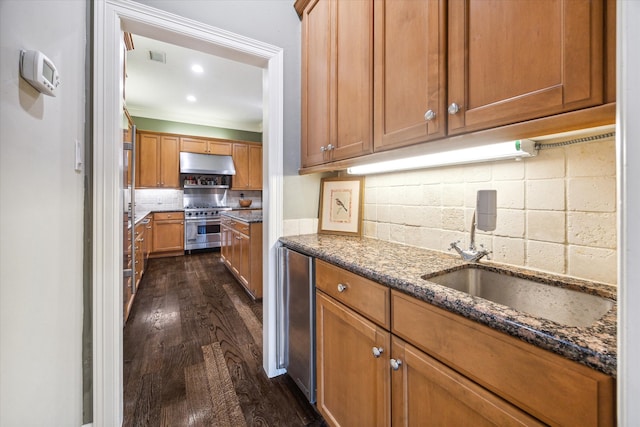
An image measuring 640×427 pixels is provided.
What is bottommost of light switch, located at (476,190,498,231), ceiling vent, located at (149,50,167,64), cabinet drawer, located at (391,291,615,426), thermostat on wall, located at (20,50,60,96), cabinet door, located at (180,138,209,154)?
cabinet drawer, located at (391,291,615,426)

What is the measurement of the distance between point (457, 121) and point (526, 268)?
0.64 m

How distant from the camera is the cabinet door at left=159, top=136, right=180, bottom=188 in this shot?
17.1 feet

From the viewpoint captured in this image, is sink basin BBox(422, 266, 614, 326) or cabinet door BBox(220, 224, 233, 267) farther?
cabinet door BBox(220, 224, 233, 267)

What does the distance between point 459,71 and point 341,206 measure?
1.07 meters

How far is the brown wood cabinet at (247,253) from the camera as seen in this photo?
9.38 ft

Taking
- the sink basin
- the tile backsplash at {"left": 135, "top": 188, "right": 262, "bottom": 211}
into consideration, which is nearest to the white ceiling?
the tile backsplash at {"left": 135, "top": 188, "right": 262, "bottom": 211}

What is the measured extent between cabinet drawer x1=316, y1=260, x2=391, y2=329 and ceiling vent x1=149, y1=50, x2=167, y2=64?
351cm

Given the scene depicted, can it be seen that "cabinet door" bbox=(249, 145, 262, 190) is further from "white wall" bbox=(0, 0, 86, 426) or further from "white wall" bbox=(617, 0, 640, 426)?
"white wall" bbox=(617, 0, 640, 426)

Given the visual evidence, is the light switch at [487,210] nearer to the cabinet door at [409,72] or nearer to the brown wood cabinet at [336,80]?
the cabinet door at [409,72]

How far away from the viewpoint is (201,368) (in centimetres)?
178

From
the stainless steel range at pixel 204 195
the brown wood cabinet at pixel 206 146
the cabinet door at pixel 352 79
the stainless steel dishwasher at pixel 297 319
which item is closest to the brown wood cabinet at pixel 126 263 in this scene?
the stainless steel dishwasher at pixel 297 319

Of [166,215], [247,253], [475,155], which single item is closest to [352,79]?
[475,155]

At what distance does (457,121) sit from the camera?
0.89 metres

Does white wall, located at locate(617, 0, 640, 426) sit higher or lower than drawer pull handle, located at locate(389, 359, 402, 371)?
higher
